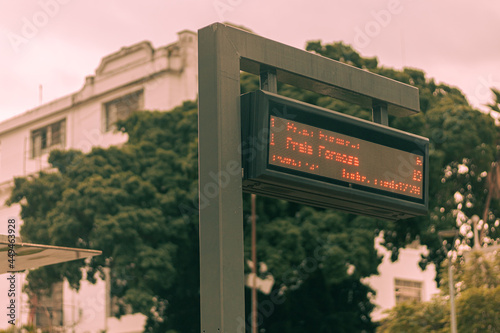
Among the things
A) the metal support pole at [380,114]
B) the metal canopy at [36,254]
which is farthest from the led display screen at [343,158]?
the metal canopy at [36,254]

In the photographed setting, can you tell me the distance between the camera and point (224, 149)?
27.8ft

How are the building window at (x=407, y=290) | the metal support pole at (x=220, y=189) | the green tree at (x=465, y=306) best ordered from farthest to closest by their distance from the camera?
the building window at (x=407, y=290) < the green tree at (x=465, y=306) < the metal support pole at (x=220, y=189)

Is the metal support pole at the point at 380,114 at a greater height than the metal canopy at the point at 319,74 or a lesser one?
lesser

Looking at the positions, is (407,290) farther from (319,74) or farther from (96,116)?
(319,74)

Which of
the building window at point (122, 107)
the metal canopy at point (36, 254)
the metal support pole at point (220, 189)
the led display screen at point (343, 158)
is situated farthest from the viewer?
the building window at point (122, 107)

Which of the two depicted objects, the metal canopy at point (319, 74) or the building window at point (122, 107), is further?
the building window at point (122, 107)

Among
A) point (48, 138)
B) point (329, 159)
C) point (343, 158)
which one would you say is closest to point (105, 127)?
point (48, 138)

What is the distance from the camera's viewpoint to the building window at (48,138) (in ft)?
167

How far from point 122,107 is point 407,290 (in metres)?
17.6

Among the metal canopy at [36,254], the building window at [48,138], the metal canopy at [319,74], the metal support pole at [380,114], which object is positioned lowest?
the metal canopy at [36,254]

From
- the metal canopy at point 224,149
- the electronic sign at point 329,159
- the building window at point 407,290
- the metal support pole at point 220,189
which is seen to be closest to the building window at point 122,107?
the building window at point 407,290

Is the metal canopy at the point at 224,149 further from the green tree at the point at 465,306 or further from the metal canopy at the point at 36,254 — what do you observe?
the green tree at the point at 465,306

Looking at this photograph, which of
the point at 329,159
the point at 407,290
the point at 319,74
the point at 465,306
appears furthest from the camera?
the point at 407,290

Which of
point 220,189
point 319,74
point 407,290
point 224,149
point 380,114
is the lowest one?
point 220,189
